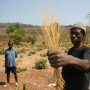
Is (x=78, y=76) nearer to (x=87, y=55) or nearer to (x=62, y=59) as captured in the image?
(x=87, y=55)

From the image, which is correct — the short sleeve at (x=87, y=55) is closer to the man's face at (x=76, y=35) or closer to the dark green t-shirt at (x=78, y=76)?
the dark green t-shirt at (x=78, y=76)

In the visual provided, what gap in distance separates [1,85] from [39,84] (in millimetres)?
1407

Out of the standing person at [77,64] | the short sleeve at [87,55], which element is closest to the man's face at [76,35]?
the standing person at [77,64]

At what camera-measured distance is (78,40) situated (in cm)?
154

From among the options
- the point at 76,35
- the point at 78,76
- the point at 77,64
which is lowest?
the point at 78,76

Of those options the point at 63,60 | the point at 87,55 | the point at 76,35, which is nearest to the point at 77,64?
the point at 63,60

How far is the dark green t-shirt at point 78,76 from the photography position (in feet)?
4.42

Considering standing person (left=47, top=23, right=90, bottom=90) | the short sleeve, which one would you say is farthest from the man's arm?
the short sleeve

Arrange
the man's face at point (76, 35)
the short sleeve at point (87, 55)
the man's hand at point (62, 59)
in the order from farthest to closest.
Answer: the man's face at point (76, 35)
the short sleeve at point (87, 55)
the man's hand at point (62, 59)

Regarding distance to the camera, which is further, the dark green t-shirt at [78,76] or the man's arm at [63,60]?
the dark green t-shirt at [78,76]

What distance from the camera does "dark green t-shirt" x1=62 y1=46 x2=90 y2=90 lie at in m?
1.35

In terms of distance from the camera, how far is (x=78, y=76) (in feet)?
4.57

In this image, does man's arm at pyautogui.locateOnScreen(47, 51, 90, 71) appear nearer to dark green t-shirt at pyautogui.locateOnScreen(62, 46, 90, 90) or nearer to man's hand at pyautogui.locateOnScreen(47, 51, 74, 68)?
man's hand at pyautogui.locateOnScreen(47, 51, 74, 68)

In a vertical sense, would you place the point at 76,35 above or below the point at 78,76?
above
